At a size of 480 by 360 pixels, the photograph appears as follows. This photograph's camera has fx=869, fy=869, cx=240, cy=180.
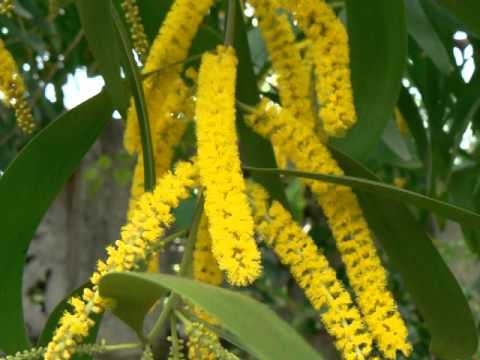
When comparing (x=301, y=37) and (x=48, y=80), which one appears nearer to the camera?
(x=301, y=37)

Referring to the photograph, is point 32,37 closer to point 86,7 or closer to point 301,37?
point 301,37

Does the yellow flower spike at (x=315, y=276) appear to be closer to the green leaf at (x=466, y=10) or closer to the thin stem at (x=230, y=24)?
the thin stem at (x=230, y=24)

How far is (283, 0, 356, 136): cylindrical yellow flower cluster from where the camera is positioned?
822 mm

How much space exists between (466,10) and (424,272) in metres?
0.29

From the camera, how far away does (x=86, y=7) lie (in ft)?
2.63

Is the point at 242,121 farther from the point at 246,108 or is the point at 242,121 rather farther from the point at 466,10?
the point at 466,10

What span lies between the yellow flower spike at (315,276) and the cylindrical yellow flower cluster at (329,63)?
0.10 metres

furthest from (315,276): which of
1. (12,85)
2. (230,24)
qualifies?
(12,85)

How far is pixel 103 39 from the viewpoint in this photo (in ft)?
2.72

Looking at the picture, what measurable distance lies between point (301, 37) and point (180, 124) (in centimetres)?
68

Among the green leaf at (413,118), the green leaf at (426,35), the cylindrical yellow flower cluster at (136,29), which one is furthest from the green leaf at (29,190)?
the green leaf at (413,118)

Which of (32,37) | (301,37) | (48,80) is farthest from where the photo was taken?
(48,80)

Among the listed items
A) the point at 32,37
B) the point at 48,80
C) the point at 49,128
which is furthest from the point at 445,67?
the point at 48,80

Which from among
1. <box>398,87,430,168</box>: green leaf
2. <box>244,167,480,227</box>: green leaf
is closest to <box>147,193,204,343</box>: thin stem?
<box>244,167,480,227</box>: green leaf
